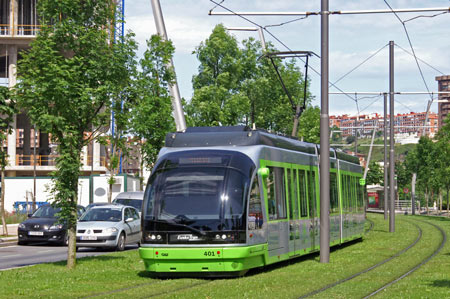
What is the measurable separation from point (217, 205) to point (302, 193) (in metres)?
4.82

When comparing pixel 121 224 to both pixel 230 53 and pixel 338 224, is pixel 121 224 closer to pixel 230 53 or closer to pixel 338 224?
pixel 338 224

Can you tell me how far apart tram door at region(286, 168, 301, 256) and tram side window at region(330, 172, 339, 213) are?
4023mm

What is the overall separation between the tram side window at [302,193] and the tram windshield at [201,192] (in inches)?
145

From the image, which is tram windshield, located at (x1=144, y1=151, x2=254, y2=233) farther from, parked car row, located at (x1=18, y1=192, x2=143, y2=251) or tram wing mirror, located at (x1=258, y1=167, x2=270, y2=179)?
parked car row, located at (x1=18, y1=192, x2=143, y2=251)

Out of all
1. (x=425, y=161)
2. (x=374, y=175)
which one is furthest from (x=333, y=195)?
(x=374, y=175)

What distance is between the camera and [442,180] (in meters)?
64.5

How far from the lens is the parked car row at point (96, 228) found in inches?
1006

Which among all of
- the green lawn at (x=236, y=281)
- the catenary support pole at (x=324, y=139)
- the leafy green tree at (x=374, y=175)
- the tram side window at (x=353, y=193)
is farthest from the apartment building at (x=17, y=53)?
the leafy green tree at (x=374, y=175)

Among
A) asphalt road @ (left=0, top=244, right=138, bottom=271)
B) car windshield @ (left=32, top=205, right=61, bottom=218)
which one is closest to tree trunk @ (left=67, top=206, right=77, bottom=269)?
asphalt road @ (left=0, top=244, right=138, bottom=271)

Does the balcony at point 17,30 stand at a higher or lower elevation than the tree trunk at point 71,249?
higher

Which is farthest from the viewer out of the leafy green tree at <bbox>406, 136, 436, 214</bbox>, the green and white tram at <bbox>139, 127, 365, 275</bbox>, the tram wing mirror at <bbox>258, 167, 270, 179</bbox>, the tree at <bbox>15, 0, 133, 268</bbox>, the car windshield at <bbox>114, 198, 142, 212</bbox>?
the leafy green tree at <bbox>406, 136, 436, 214</bbox>

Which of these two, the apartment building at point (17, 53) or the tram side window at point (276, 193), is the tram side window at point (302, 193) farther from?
the apartment building at point (17, 53)

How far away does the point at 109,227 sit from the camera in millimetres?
25703

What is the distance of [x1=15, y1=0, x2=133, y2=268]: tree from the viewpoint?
56.6 ft
